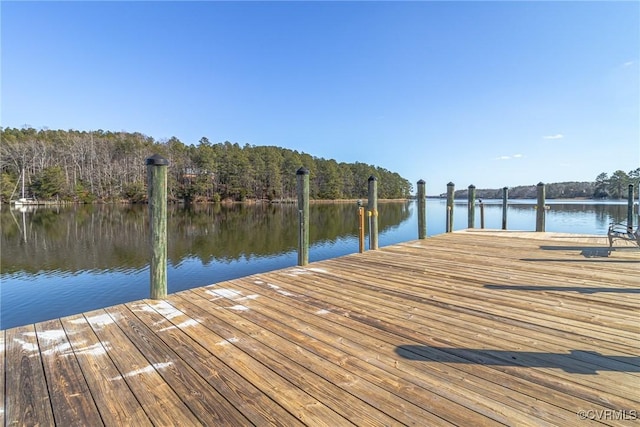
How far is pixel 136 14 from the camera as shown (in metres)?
15.4

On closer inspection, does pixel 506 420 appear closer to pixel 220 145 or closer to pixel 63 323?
pixel 63 323

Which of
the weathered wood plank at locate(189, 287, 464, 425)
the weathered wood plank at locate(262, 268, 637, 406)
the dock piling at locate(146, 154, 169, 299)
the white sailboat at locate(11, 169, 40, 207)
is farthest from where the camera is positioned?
A: the white sailboat at locate(11, 169, 40, 207)

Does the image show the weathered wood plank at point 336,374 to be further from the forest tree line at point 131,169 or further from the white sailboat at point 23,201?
the white sailboat at point 23,201

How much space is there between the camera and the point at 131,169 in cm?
4794

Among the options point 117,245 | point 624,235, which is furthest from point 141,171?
point 624,235

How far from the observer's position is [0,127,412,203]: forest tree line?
41.5 meters

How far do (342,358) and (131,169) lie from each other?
185 ft

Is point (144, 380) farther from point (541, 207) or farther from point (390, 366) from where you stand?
point (541, 207)

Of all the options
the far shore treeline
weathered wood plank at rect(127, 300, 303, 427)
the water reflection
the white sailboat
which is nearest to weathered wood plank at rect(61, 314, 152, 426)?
weathered wood plank at rect(127, 300, 303, 427)

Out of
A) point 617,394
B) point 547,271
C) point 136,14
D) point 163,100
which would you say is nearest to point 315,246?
point 547,271

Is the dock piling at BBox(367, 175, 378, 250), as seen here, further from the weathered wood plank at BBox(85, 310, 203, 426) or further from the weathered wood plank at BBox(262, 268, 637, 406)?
the weathered wood plank at BBox(85, 310, 203, 426)

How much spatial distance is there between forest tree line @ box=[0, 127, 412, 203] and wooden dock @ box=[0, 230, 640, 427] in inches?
1809

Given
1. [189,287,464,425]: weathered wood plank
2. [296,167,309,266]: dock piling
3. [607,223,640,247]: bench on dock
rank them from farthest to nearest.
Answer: [296,167,309,266]: dock piling < [607,223,640,247]: bench on dock < [189,287,464,425]: weathered wood plank

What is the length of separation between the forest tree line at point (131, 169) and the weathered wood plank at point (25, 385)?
46.5 metres
